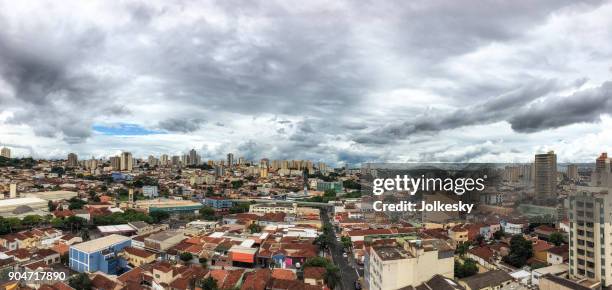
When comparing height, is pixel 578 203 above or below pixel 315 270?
above

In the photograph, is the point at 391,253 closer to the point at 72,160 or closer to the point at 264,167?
the point at 264,167

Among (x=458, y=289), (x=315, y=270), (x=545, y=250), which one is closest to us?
(x=458, y=289)

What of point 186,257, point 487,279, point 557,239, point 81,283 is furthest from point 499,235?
point 81,283

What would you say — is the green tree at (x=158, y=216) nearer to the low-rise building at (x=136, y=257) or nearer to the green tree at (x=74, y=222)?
the green tree at (x=74, y=222)

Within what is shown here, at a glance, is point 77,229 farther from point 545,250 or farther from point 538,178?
point 538,178

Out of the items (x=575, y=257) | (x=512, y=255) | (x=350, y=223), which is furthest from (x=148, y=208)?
(x=575, y=257)
